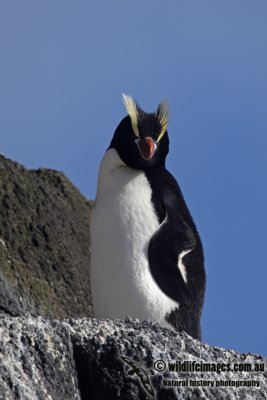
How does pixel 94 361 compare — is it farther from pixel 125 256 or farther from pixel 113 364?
pixel 125 256

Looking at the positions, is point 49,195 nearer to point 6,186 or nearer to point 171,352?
point 6,186

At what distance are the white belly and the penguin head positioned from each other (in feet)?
0.62

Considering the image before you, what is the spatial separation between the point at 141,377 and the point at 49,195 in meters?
10.2

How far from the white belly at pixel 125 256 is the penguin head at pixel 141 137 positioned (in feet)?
0.62

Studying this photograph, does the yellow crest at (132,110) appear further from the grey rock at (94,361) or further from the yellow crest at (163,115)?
the grey rock at (94,361)

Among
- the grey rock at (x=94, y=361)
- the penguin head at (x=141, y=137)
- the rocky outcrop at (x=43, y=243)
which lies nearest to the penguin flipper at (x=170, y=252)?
the penguin head at (x=141, y=137)

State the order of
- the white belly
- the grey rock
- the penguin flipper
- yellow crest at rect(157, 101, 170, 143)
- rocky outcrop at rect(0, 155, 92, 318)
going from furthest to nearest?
rocky outcrop at rect(0, 155, 92, 318), yellow crest at rect(157, 101, 170, 143), the penguin flipper, the white belly, the grey rock

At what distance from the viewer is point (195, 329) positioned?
9.52 metres

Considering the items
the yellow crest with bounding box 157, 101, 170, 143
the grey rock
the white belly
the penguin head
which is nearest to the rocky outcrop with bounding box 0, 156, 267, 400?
the grey rock

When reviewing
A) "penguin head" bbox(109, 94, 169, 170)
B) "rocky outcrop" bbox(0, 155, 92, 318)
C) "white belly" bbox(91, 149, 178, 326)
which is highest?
"rocky outcrop" bbox(0, 155, 92, 318)

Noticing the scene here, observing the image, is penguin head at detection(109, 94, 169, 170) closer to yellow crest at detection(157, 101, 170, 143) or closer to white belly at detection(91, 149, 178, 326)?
yellow crest at detection(157, 101, 170, 143)

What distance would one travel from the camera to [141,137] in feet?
31.9

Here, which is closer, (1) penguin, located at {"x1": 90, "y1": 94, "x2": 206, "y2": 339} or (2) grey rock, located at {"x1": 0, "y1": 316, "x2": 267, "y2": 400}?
(2) grey rock, located at {"x1": 0, "y1": 316, "x2": 267, "y2": 400}

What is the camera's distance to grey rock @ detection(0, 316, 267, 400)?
610cm
